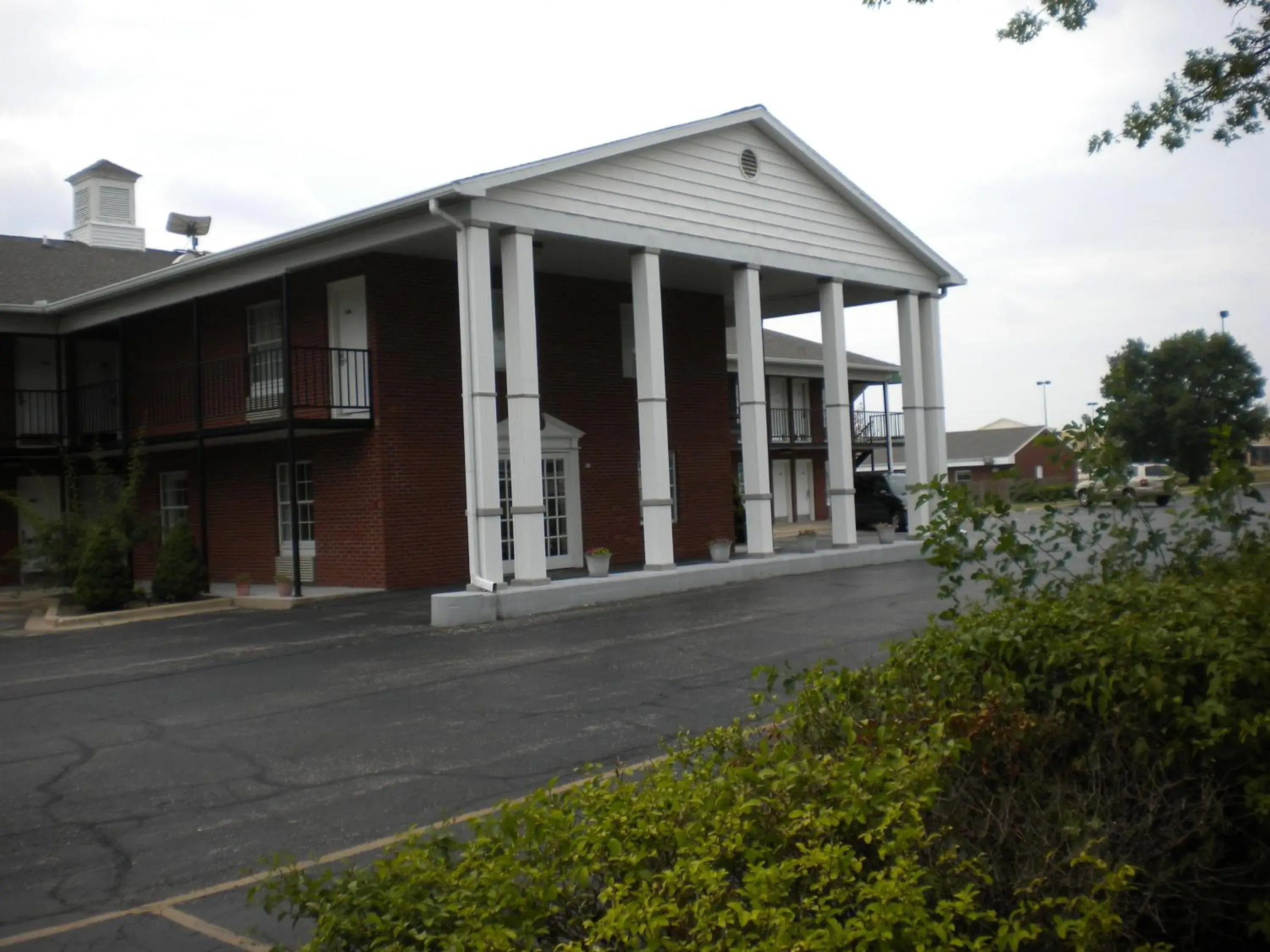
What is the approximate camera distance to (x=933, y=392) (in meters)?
24.7

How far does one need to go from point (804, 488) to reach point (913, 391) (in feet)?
64.9

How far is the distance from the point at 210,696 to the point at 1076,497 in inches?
332

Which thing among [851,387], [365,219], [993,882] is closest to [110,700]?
[365,219]

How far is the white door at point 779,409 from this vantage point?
38281 mm

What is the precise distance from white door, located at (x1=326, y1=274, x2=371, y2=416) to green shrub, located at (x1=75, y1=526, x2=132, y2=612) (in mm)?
4112

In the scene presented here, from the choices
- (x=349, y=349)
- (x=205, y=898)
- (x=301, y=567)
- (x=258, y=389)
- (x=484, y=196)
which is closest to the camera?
(x=205, y=898)

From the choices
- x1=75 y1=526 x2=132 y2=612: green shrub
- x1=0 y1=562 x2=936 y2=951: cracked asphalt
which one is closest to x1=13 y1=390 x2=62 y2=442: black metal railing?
x1=75 y1=526 x2=132 y2=612: green shrub

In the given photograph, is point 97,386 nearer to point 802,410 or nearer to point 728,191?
point 728,191

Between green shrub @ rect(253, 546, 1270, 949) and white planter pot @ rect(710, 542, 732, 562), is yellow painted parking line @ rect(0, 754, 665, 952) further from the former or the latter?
white planter pot @ rect(710, 542, 732, 562)

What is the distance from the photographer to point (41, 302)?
80.1ft

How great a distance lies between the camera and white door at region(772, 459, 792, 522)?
42.4 metres

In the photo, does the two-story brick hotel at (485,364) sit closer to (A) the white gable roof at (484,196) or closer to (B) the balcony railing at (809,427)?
(A) the white gable roof at (484,196)

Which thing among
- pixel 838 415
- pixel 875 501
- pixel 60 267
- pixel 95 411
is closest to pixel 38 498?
pixel 95 411

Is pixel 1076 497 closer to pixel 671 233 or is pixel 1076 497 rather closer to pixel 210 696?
pixel 210 696
